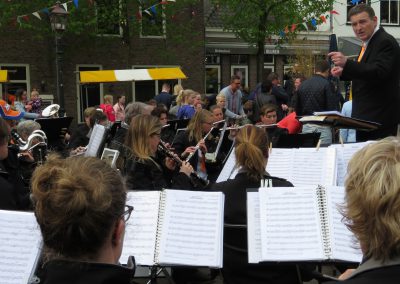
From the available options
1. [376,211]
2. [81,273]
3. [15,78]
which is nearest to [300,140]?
[376,211]

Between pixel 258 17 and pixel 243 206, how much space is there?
1676cm

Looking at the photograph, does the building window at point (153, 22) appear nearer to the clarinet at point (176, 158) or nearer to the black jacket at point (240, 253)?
the clarinet at point (176, 158)

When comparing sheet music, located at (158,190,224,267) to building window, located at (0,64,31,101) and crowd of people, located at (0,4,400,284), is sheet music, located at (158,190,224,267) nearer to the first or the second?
crowd of people, located at (0,4,400,284)

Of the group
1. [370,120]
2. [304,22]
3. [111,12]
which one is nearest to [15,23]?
[111,12]

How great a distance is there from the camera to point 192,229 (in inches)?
125

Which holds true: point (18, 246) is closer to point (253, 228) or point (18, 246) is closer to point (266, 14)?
point (253, 228)

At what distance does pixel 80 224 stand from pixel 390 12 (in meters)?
28.1

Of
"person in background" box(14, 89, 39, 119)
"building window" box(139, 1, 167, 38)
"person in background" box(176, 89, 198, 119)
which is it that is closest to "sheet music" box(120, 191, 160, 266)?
"person in background" box(176, 89, 198, 119)

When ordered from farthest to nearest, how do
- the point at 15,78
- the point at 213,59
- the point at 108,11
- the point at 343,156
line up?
1. the point at 213,59
2. the point at 15,78
3. the point at 108,11
4. the point at 343,156

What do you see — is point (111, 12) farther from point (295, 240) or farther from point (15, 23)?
point (295, 240)

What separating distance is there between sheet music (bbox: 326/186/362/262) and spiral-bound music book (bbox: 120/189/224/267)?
24.4 inches

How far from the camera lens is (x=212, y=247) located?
3119 mm

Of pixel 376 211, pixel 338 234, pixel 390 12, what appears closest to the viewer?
pixel 376 211

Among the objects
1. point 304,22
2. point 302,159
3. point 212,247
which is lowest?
point 212,247
